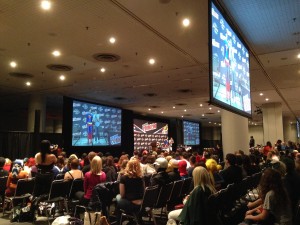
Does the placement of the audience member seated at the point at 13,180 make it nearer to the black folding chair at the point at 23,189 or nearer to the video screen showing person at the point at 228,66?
the black folding chair at the point at 23,189

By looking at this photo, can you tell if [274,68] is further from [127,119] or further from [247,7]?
[127,119]

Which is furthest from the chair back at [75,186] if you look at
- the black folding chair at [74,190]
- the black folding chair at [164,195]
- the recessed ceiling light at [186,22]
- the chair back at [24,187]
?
the recessed ceiling light at [186,22]

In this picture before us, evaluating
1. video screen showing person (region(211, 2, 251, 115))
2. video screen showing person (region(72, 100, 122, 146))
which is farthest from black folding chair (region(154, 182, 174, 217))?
Result: video screen showing person (region(72, 100, 122, 146))

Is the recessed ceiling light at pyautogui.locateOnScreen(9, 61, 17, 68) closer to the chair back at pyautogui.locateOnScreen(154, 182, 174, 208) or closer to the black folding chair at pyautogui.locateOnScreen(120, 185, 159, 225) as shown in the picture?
the black folding chair at pyautogui.locateOnScreen(120, 185, 159, 225)

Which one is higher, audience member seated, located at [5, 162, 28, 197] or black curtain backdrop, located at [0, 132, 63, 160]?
black curtain backdrop, located at [0, 132, 63, 160]

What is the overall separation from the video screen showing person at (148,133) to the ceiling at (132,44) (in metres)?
8.62

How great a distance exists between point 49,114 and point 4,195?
1524 centimetres

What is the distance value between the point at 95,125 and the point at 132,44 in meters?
9.18

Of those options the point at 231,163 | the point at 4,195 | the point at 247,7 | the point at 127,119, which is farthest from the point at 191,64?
the point at 127,119

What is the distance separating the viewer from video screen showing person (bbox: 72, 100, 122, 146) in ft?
50.1

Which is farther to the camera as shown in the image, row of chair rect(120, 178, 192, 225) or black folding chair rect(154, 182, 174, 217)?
black folding chair rect(154, 182, 174, 217)

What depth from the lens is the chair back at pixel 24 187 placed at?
5.77 m

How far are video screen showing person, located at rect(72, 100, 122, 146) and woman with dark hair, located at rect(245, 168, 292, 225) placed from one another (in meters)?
12.6

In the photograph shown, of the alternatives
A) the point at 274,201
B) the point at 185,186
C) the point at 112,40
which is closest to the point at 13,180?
the point at 185,186
